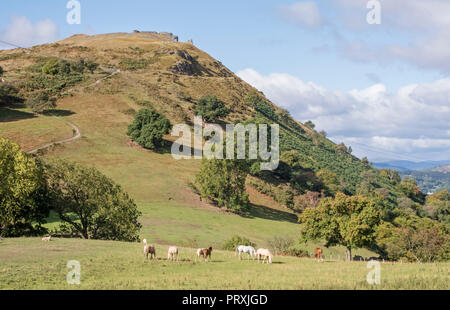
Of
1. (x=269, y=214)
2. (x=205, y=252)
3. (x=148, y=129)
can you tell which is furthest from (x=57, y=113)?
(x=205, y=252)

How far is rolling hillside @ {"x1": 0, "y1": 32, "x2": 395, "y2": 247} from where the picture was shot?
258 ft

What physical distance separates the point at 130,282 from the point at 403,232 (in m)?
75.3

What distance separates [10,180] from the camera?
45875 mm

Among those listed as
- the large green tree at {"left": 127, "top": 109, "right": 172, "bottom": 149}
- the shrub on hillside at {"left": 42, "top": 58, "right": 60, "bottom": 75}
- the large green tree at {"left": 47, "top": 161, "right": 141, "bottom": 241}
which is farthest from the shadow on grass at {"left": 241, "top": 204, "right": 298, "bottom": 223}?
the shrub on hillside at {"left": 42, "top": 58, "right": 60, "bottom": 75}

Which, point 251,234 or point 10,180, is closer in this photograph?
point 10,180

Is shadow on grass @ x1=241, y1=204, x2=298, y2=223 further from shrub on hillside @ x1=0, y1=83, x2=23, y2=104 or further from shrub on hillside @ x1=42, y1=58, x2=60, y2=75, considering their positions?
shrub on hillside @ x1=42, y1=58, x2=60, y2=75

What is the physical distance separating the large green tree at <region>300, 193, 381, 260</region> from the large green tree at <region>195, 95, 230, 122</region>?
321 ft

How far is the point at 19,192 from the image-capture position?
149 feet

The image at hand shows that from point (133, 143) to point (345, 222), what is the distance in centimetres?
7609

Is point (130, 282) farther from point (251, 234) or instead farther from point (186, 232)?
point (251, 234)

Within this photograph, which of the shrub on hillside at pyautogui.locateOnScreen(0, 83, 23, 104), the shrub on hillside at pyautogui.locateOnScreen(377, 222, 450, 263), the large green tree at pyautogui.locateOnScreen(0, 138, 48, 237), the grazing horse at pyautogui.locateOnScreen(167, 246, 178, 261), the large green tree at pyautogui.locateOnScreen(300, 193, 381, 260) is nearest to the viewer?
the grazing horse at pyautogui.locateOnScreen(167, 246, 178, 261)

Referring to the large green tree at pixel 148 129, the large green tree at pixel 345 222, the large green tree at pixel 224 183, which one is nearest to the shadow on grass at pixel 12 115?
the large green tree at pixel 148 129
